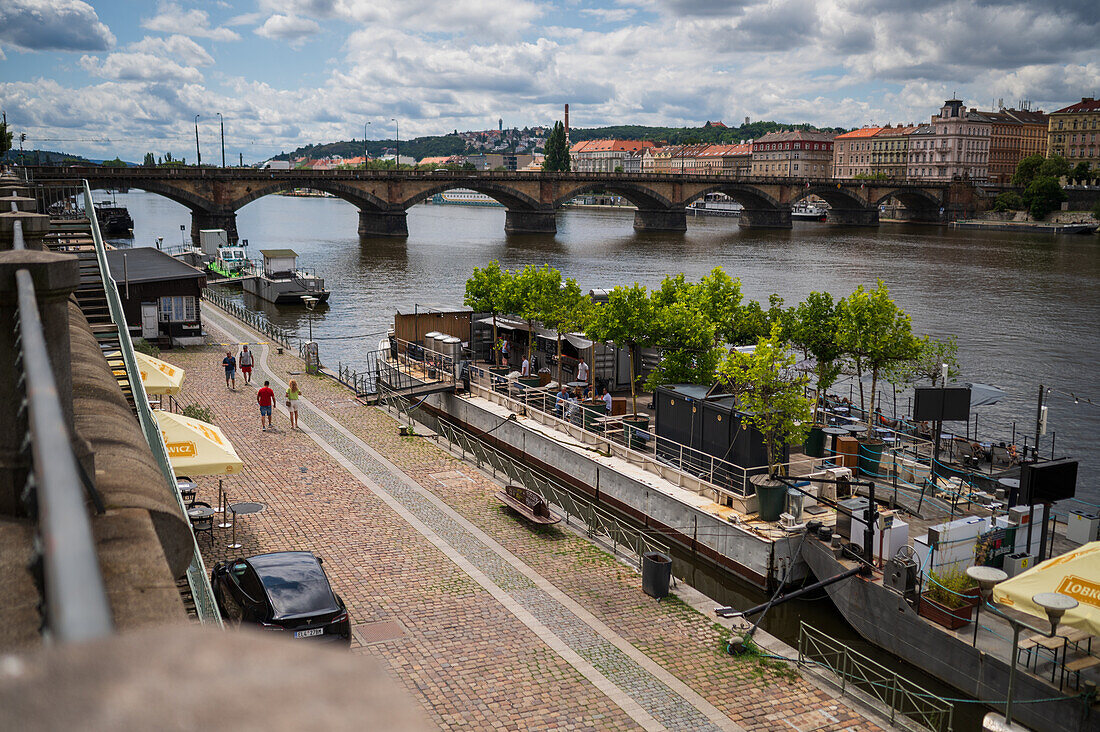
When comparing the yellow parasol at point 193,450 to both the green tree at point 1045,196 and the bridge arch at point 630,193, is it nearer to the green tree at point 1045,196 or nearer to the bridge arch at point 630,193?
the bridge arch at point 630,193

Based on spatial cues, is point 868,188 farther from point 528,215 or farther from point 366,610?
point 366,610

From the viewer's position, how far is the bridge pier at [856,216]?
13350cm

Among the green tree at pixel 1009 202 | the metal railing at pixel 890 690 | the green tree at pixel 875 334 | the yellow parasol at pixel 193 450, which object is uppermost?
the green tree at pixel 1009 202

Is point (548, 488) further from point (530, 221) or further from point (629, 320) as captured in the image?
point (530, 221)

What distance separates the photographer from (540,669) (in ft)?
39.0

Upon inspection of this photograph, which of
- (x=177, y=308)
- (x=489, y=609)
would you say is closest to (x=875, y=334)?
(x=489, y=609)

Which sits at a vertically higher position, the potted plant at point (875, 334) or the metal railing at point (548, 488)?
the potted plant at point (875, 334)

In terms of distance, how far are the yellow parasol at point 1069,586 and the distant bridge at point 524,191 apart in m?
62.7

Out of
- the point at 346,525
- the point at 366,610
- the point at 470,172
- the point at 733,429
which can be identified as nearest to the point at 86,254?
the point at 346,525

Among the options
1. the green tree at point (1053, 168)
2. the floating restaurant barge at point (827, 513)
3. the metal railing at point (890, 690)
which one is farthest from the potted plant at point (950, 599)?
the green tree at point (1053, 168)

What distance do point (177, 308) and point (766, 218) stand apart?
342 ft

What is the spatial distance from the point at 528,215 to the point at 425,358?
81974 millimetres

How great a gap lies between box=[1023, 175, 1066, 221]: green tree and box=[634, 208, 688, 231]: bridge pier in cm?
5301

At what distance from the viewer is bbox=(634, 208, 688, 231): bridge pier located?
118m
